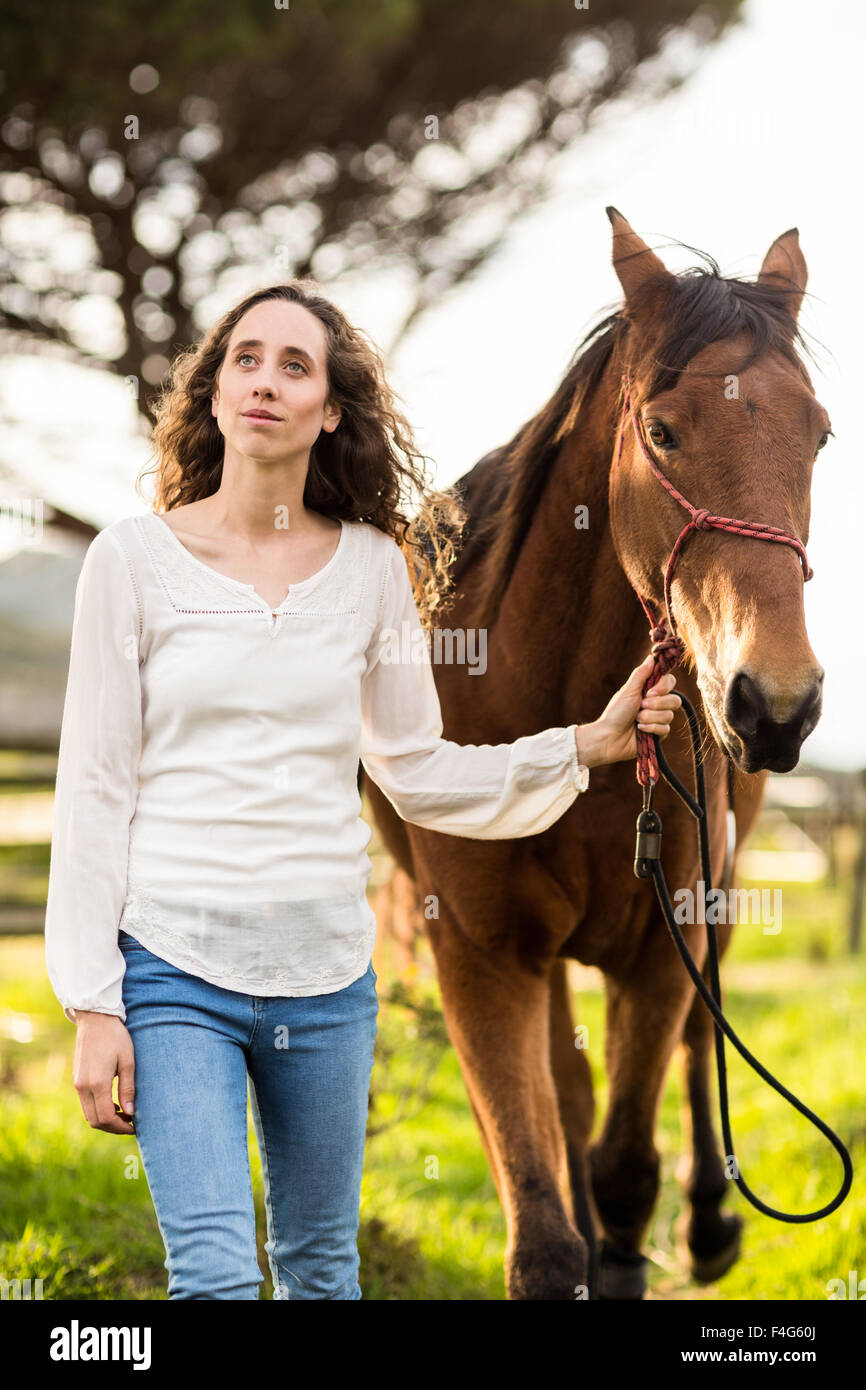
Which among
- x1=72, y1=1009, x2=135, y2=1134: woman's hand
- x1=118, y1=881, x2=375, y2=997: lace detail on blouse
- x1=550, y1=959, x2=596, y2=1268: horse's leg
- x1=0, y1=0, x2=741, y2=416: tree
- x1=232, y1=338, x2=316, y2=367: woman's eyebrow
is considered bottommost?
x1=550, y1=959, x2=596, y2=1268: horse's leg

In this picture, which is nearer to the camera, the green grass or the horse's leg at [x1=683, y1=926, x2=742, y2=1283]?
the green grass

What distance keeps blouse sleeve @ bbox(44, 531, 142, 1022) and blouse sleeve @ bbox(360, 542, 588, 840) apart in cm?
50

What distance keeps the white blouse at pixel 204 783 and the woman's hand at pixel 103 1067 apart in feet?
0.09

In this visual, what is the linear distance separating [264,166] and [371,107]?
2.35 feet

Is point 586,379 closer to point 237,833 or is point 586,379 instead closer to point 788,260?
point 788,260

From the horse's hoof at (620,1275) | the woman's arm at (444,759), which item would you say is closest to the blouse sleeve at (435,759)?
the woman's arm at (444,759)

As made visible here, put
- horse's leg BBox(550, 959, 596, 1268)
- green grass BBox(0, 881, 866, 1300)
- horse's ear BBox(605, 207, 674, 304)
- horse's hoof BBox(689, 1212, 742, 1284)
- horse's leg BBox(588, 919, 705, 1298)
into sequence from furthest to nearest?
horse's hoof BBox(689, 1212, 742, 1284)
horse's leg BBox(550, 959, 596, 1268)
green grass BBox(0, 881, 866, 1300)
horse's leg BBox(588, 919, 705, 1298)
horse's ear BBox(605, 207, 674, 304)

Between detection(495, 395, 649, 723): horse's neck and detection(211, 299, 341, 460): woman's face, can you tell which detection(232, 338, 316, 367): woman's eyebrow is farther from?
detection(495, 395, 649, 723): horse's neck

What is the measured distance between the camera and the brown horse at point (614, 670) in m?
2.10

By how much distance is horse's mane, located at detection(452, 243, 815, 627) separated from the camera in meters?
2.31

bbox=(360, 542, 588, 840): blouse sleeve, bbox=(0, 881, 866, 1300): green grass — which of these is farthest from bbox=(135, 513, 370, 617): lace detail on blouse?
bbox=(0, 881, 866, 1300): green grass

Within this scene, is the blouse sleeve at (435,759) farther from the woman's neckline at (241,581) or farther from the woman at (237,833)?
the woman's neckline at (241,581)

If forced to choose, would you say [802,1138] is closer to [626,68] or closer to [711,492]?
[711,492]

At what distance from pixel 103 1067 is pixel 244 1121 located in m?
0.23
